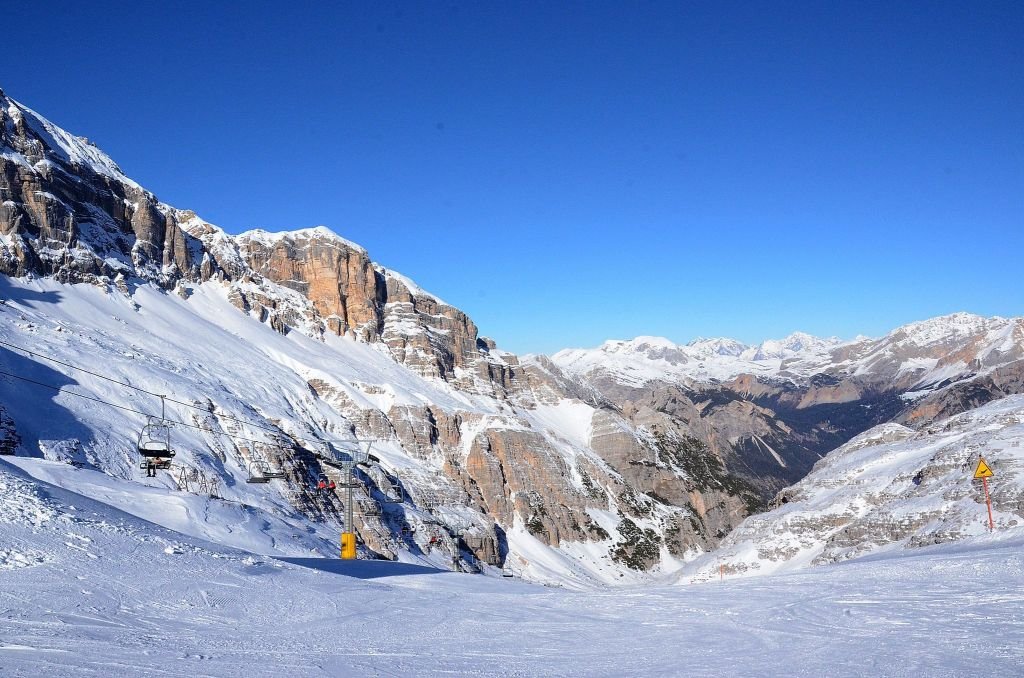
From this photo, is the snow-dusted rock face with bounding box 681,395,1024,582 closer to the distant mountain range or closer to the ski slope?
the ski slope

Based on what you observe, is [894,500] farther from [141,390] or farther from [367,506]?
[141,390]

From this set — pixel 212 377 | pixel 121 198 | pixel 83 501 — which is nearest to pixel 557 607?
pixel 83 501

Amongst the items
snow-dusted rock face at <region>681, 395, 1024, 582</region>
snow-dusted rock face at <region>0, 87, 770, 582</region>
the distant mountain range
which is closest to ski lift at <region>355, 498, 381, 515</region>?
the distant mountain range

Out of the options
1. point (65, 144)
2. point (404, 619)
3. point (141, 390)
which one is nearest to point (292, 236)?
point (65, 144)

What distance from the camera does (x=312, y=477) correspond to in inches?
3580

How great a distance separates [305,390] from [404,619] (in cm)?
11254

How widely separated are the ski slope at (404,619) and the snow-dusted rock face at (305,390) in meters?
51.3

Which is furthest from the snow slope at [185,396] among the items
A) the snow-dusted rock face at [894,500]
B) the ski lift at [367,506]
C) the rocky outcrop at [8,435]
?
the snow-dusted rock face at [894,500]

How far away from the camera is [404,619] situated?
1557cm

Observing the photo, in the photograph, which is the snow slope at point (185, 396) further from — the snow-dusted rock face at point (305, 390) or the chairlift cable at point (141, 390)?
the chairlift cable at point (141, 390)

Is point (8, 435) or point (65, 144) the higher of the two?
point (65, 144)

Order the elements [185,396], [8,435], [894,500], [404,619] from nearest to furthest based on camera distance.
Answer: [404,619], [8,435], [894,500], [185,396]

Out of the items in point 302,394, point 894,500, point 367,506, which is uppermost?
point 302,394

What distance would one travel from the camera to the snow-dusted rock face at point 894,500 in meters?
51.9
